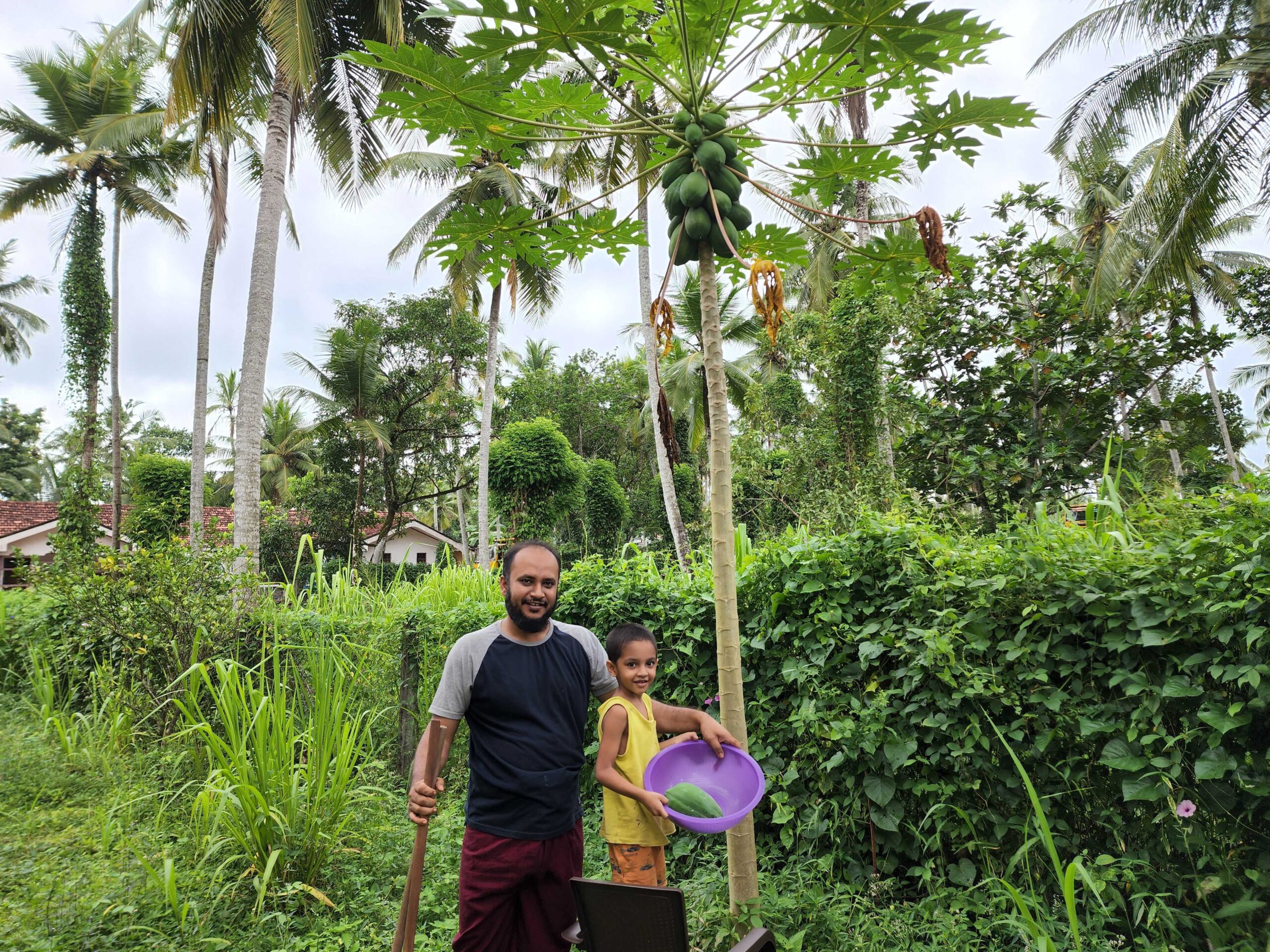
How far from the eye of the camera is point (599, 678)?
8.72ft

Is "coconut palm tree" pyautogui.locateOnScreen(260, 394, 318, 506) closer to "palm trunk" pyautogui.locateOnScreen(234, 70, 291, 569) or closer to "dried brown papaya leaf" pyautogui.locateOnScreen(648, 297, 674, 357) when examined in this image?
"palm trunk" pyautogui.locateOnScreen(234, 70, 291, 569)

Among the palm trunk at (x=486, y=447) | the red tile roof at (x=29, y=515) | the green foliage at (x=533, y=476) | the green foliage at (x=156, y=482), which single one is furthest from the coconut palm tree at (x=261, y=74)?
the red tile roof at (x=29, y=515)

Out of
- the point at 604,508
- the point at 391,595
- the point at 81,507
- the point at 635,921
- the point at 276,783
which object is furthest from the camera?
the point at 604,508

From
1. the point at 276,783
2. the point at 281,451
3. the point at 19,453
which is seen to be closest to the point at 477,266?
the point at 276,783

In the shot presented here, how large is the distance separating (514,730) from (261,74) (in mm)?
11985

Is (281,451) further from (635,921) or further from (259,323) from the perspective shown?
(635,921)

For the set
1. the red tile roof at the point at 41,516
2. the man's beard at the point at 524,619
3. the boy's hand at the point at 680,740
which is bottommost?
the boy's hand at the point at 680,740

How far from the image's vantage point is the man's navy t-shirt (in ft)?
7.70

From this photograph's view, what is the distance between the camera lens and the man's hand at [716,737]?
7.89ft

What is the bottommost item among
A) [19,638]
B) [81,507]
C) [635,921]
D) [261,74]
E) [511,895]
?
[511,895]

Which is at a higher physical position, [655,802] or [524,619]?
[524,619]

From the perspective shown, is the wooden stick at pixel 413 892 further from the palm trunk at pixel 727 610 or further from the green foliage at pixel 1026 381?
the green foliage at pixel 1026 381

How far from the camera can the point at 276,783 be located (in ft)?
12.5

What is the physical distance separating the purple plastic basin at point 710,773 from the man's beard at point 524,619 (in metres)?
0.60
